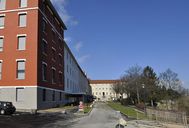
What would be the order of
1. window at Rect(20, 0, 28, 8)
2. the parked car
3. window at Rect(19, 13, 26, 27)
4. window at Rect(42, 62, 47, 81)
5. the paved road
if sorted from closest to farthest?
the paved road < the parked car < window at Rect(19, 13, 26, 27) < window at Rect(20, 0, 28, 8) < window at Rect(42, 62, 47, 81)

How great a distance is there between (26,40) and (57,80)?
15369 mm

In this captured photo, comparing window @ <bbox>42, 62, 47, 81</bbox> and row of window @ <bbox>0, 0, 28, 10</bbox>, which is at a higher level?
row of window @ <bbox>0, 0, 28, 10</bbox>

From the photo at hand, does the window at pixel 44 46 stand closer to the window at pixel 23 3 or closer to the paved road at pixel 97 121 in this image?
the window at pixel 23 3

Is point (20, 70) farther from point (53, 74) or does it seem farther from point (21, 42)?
point (53, 74)

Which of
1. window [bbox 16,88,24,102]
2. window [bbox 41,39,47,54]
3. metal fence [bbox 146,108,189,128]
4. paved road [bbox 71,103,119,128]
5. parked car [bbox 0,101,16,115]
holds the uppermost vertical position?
window [bbox 41,39,47,54]

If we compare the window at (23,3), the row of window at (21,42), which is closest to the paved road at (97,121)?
the row of window at (21,42)

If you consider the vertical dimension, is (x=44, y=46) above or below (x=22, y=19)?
→ below

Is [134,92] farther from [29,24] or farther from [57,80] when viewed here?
[29,24]

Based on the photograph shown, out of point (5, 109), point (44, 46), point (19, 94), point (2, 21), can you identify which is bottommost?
point (5, 109)

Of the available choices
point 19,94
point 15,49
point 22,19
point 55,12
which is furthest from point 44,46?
point 55,12

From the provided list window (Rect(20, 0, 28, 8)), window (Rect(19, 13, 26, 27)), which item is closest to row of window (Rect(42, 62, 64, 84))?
window (Rect(19, 13, 26, 27))

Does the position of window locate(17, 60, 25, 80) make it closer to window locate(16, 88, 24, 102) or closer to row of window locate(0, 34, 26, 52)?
window locate(16, 88, 24, 102)

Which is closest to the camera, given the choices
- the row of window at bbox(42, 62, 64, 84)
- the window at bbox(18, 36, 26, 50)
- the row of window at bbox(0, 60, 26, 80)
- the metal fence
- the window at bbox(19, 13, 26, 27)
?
the metal fence

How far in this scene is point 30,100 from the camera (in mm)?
41094
